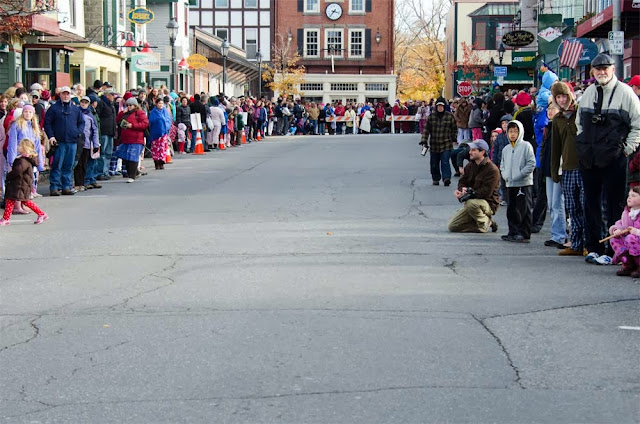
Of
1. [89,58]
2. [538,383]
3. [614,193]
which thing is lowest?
[538,383]

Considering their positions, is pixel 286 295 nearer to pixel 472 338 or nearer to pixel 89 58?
pixel 472 338

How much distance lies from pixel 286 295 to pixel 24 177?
7.26m

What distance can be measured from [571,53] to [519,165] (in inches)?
464

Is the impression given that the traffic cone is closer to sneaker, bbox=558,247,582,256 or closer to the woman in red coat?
the woman in red coat

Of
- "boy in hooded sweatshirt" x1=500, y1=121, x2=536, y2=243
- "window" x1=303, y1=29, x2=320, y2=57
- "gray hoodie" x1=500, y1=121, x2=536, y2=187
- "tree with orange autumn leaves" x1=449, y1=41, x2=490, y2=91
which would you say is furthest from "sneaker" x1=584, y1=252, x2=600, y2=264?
"window" x1=303, y1=29, x2=320, y2=57

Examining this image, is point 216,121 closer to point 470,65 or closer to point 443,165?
point 443,165

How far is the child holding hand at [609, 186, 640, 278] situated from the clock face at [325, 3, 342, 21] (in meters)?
76.5

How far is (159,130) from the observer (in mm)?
25484

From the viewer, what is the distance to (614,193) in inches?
443

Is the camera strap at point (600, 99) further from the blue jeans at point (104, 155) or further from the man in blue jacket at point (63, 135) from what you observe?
the blue jeans at point (104, 155)

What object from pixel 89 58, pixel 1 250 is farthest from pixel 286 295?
pixel 89 58

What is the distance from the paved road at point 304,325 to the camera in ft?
19.2

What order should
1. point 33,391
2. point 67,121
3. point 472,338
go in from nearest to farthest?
point 33,391
point 472,338
point 67,121

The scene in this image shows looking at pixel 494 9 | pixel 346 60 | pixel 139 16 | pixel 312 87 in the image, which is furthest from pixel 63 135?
pixel 312 87
